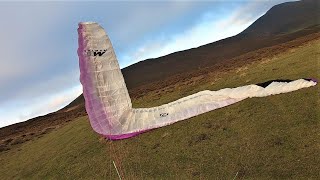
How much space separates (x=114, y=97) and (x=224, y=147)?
7901 millimetres

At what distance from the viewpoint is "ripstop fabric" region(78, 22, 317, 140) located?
45.9ft

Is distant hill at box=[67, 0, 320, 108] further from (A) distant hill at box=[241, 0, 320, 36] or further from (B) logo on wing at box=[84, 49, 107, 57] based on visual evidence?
(B) logo on wing at box=[84, 49, 107, 57]

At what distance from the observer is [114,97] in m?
15.0

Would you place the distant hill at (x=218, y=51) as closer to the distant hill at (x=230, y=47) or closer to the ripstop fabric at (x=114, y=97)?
the distant hill at (x=230, y=47)

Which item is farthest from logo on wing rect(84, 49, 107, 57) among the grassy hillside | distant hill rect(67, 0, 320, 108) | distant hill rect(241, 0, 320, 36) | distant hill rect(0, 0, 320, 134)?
distant hill rect(241, 0, 320, 36)

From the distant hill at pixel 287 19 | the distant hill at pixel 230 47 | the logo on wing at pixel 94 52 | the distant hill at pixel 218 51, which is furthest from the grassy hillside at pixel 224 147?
the distant hill at pixel 287 19

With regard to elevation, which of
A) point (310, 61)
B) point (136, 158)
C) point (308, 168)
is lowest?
point (308, 168)

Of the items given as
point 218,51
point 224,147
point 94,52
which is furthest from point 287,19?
point 94,52

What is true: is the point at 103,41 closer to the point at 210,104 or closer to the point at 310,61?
the point at 210,104

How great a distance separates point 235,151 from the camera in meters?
19.7

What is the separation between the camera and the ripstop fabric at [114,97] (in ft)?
45.9

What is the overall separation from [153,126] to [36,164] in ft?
55.9

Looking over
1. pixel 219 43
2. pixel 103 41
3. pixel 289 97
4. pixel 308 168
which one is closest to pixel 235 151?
pixel 308 168

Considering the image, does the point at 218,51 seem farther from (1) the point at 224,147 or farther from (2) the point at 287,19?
(1) the point at 224,147
